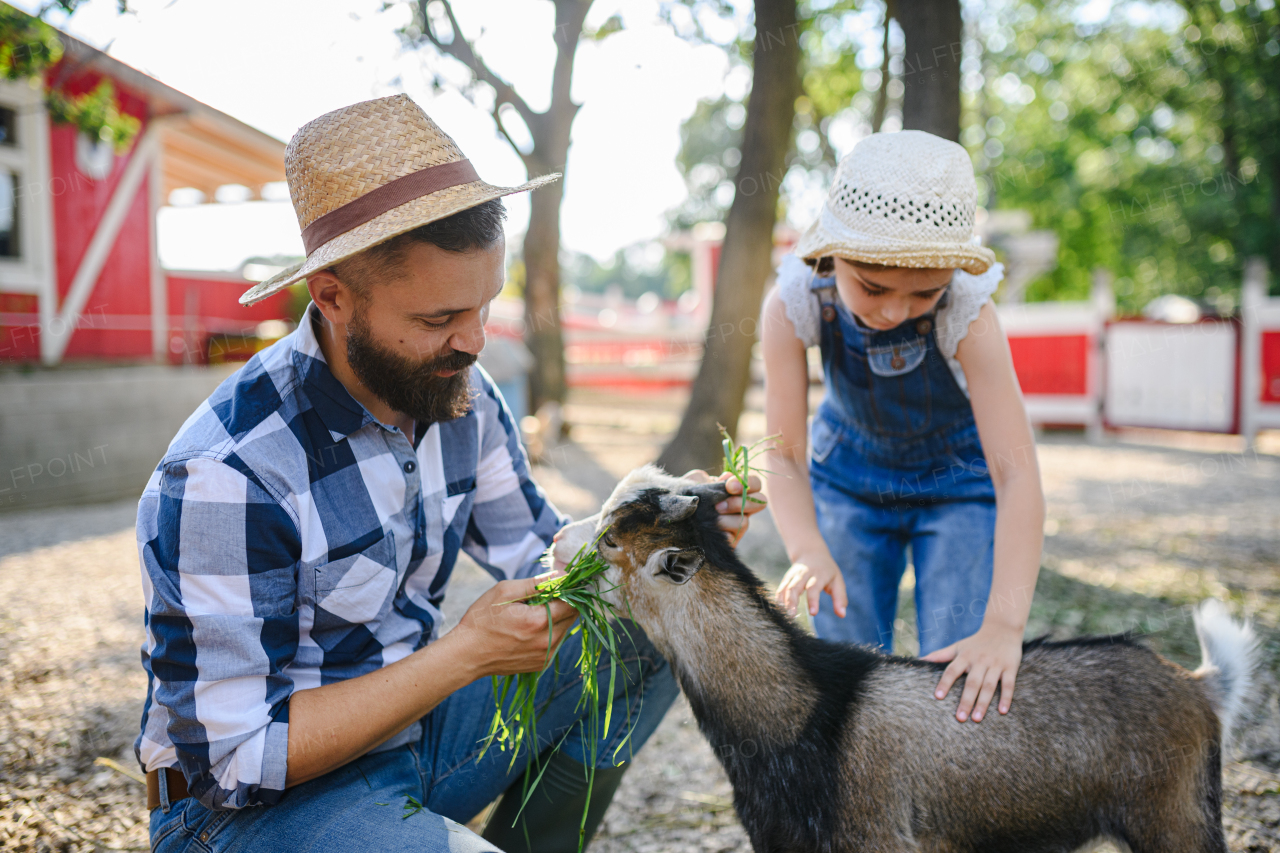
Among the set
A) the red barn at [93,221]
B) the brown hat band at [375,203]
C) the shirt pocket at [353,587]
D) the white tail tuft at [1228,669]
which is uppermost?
the red barn at [93,221]

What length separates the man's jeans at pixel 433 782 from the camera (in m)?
1.81

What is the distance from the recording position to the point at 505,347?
36.4ft

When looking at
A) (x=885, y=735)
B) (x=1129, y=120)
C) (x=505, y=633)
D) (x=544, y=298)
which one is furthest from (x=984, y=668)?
(x=1129, y=120)

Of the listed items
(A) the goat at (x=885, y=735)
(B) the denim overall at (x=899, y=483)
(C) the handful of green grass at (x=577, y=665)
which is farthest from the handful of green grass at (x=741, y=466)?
(B) the denim overall at (x=899, y=483)

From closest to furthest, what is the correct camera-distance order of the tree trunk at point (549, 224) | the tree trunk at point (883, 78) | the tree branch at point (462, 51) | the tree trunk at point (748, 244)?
the tree trunk at point (748, 244), the tree branch at point (462, 51), the tree trunk at point (883, 78), the tree trunk at point (549, 224)

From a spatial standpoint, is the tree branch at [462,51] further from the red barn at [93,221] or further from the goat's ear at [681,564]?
the goat's ear at [681,564]

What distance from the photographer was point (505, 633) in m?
1.92

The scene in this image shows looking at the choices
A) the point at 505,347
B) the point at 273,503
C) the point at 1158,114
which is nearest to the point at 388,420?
the point at 273,503

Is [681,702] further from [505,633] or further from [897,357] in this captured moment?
[505,633]

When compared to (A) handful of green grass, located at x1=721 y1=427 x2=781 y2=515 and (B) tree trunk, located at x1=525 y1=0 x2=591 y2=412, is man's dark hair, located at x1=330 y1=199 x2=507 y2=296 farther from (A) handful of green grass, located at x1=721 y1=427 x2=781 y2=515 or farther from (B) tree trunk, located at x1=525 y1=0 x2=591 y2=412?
(B) tree trunk, located at x1=525 y1=0 x2=591 y2=412

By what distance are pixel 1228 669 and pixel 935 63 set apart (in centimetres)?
516

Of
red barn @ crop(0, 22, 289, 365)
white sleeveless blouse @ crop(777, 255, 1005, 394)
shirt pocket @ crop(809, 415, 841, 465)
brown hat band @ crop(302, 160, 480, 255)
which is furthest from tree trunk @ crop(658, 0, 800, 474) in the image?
red barn @ crop(0, 22, 289, 365)

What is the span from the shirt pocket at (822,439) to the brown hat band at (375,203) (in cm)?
178

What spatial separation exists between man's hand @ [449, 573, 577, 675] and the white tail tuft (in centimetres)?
194
